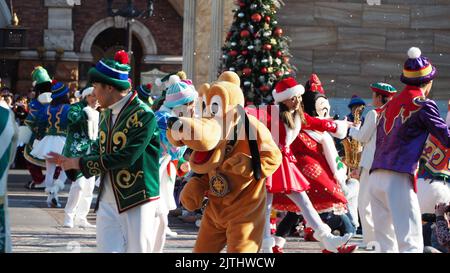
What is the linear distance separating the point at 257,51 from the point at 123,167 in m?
7.80

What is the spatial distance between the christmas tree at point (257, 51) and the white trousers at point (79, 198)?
2.62 meters

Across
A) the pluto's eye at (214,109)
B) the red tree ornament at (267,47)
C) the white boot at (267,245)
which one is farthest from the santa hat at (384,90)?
the pluto's eye at (214,109)

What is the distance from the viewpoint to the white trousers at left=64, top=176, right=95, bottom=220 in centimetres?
1384

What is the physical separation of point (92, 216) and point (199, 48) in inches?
256

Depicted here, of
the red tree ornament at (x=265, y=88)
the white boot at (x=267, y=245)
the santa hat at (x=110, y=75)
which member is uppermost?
the santa hat at (x=110, y=75)

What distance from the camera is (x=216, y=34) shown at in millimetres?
20172

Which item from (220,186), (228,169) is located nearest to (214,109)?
Answer: (228,169)

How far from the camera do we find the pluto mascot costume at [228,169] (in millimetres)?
8203

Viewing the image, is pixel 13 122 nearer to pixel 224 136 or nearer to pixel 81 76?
pixel 224 136

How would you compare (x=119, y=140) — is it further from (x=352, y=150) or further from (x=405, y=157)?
(x=352, y=150)

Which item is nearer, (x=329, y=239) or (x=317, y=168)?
(x=329, y=239)

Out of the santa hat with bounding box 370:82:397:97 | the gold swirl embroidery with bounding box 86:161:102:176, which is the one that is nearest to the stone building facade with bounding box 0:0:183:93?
the santa hat with bounding box 370:82:397:97

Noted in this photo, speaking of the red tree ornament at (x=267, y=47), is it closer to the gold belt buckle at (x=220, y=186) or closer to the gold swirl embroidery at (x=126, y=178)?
the gold belt buckle at (x=220, y=186)

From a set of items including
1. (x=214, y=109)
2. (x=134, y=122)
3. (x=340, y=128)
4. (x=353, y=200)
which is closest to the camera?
(x=134, y=122)
